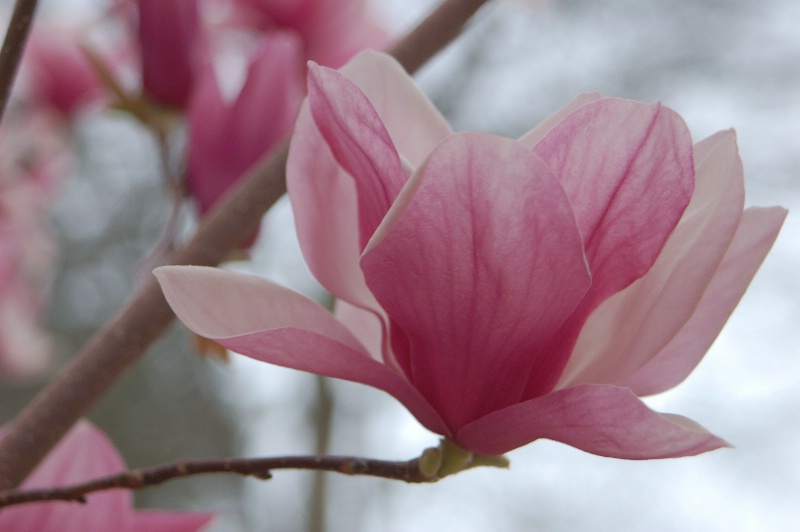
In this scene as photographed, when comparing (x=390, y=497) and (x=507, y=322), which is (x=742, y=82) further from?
(x=507, y=322)

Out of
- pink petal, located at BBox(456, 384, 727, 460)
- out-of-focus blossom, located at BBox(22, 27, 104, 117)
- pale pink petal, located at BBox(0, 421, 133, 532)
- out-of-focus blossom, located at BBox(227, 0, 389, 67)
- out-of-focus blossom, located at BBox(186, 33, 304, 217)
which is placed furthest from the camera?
out-of-focus blossom, located at BBox(22, 27, 104, 117)

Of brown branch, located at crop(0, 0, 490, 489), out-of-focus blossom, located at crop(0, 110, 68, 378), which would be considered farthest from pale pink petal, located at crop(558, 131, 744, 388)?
out-of-focus blossom, located at crop(0, 110, 68, 378)

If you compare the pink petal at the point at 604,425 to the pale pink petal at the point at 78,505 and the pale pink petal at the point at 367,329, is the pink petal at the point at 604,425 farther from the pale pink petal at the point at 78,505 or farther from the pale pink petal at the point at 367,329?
the pale pink petal at the point at 78,505

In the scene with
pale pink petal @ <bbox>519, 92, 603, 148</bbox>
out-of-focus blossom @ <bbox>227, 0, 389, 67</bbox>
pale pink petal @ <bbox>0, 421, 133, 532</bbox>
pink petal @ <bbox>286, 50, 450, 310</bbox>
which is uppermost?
out-of-focus blossom @ <bbox>227, 0, 389, 67</bbox>

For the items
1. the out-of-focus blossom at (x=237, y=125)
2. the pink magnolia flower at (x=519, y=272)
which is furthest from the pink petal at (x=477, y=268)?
the out-of-focus blossom at (x=237, y=125)

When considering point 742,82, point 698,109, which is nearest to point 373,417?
point 698,109

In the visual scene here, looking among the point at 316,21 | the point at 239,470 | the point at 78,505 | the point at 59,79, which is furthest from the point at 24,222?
the point at 239,470

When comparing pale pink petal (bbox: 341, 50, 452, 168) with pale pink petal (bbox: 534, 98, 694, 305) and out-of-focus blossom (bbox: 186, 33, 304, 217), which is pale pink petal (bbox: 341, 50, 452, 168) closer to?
pale pink petal (bbox: 534, 98, 694, 305)
